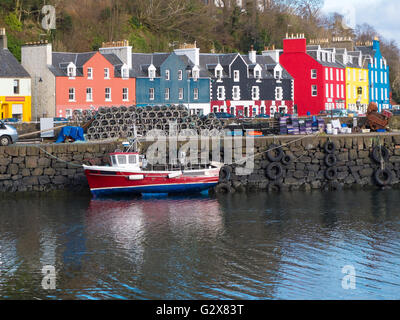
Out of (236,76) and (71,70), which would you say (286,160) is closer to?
(71,70)

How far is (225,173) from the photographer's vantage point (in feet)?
117

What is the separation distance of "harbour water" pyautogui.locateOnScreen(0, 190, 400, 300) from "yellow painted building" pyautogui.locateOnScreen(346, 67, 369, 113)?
145ft

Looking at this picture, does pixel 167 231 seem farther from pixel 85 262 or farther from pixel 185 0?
pixel 185 0

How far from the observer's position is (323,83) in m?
70.6

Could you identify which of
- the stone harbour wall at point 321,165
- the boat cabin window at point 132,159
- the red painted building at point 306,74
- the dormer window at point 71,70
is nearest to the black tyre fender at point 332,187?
the stone harbour wall at point 321,165

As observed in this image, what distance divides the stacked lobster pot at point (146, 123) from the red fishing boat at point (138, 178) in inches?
201

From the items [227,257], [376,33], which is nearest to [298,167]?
[227,257]

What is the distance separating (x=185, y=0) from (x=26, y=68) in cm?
3259

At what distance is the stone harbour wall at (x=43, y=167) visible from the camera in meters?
34.8

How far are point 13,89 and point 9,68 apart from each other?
1.53 meters

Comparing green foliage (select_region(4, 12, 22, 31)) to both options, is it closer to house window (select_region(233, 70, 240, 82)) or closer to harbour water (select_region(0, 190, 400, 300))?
house window (select_region(233, 70, 240, 82))

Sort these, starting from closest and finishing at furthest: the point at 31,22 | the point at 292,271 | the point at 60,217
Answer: the point at 292,271 → the point at 60,217 → the point at 31,22

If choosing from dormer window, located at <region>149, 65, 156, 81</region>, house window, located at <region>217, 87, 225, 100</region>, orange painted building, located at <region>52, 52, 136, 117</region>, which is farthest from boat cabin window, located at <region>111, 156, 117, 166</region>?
house window, located at <region>217, 87, 225, 100</region>
